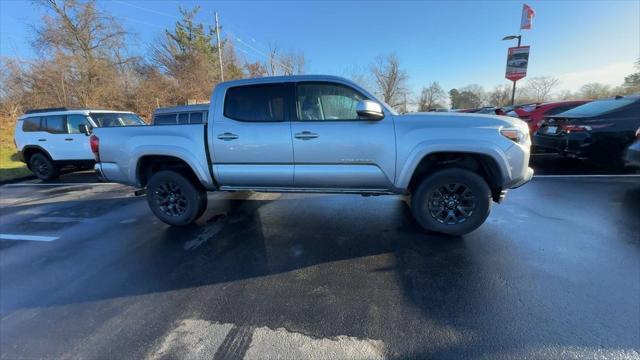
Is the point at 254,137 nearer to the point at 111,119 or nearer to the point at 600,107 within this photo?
the point at 111,119

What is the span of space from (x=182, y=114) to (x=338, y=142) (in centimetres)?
663

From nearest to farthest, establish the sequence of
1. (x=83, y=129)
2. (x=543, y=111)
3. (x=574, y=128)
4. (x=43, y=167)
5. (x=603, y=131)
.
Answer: (x=603, y=131)
(x=574, y=128)
(x=83, y=129)
(x=43, y=167)
(x=543, y=111)

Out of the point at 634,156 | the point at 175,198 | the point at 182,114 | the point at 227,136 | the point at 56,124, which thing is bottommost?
the point at 175,198

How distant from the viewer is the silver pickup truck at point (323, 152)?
3373 mm

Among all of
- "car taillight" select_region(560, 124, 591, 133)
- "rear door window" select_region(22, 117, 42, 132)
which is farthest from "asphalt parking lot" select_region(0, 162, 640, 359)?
"rear door window" select_region(22, 117, 42, 132)

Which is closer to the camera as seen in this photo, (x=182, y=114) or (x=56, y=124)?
(x=56, y=124)

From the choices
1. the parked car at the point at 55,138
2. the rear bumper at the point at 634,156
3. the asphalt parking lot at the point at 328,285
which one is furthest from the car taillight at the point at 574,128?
the parked car at the point at 55,138

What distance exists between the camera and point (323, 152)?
367 centimetres

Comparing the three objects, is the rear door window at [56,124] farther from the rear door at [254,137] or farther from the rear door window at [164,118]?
the rear door at [254,137]

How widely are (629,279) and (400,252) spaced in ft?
6.77

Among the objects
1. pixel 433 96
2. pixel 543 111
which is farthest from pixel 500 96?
pixel 543 111

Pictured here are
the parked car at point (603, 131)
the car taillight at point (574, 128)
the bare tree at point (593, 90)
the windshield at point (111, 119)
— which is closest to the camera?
the parked car at point (603, 131)

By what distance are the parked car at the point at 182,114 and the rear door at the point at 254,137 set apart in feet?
15.9

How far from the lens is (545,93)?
65688 mm
